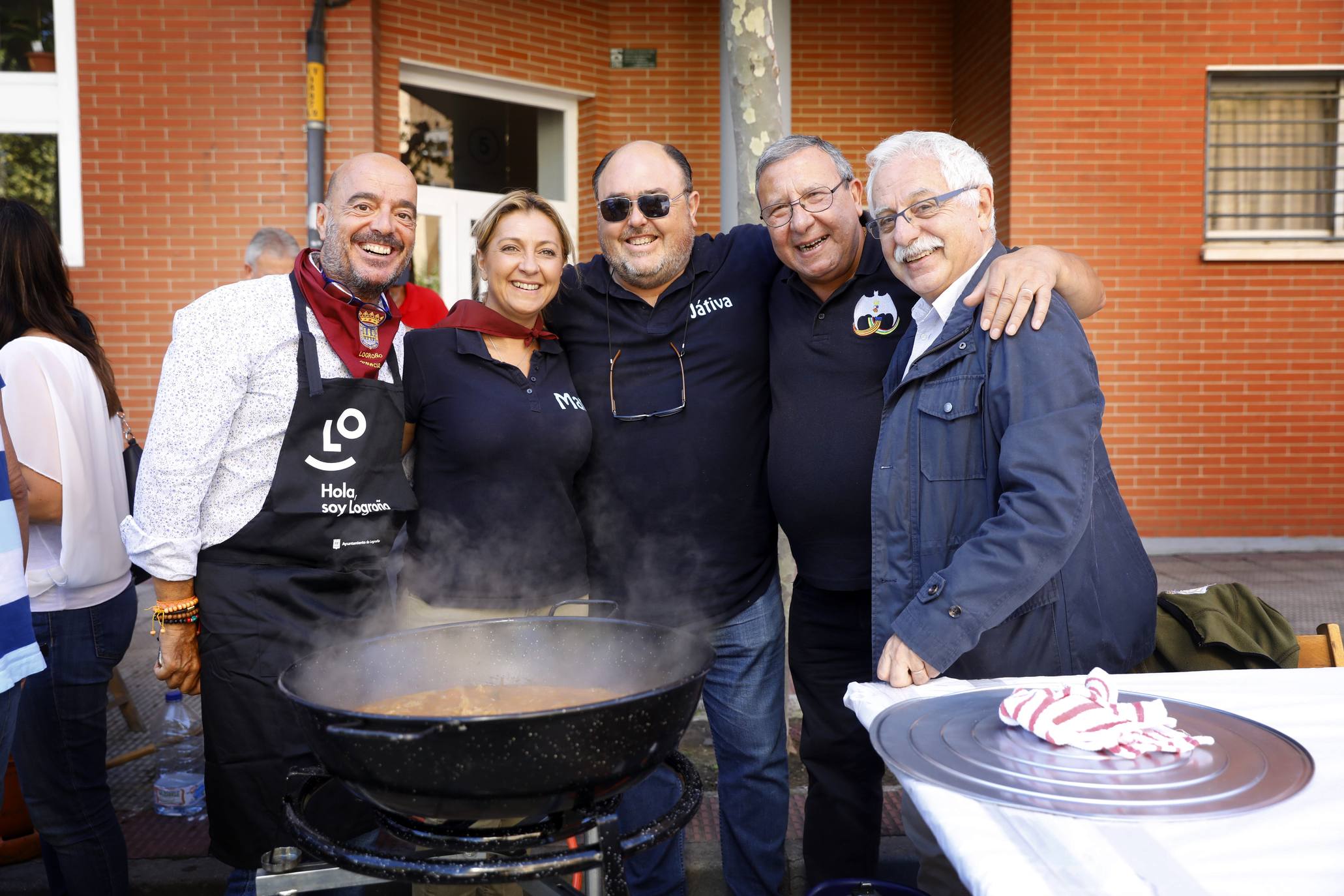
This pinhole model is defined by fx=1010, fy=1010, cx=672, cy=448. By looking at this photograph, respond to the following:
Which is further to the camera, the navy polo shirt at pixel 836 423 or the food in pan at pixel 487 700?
the navy polo shirt at pixel 836 423

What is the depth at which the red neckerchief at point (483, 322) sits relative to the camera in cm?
286

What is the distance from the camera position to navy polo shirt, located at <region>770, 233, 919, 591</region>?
2729 millimetres

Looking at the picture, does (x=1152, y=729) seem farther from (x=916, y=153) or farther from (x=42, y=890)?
(x=42, y=890)

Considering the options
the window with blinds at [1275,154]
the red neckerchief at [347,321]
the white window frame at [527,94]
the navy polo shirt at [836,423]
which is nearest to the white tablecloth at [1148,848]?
the navy polo shirt at [836,423]

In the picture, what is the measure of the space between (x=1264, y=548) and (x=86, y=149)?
9.37 m

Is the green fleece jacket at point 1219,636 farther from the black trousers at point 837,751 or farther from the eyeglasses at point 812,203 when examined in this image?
the eyeglasses at point 812,203

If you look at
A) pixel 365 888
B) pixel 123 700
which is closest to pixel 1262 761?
pixel 365 888

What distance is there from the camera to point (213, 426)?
2.47 m

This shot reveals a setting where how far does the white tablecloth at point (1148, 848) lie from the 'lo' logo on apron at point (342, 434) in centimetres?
167

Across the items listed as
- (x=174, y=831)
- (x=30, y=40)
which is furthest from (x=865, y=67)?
(x=174, y=831)

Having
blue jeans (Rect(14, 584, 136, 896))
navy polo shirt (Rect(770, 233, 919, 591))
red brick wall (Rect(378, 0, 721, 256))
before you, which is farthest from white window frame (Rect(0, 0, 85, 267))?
navy polo shirt (Rect(770, 233, 919, 591))

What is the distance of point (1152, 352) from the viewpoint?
26.3 feet

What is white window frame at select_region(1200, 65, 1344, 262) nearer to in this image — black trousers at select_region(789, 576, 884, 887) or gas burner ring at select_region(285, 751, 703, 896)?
black trousers at select_region(789, 576, 884, 887)

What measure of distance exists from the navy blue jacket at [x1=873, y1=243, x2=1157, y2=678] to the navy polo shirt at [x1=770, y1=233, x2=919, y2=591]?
0.35 meters
